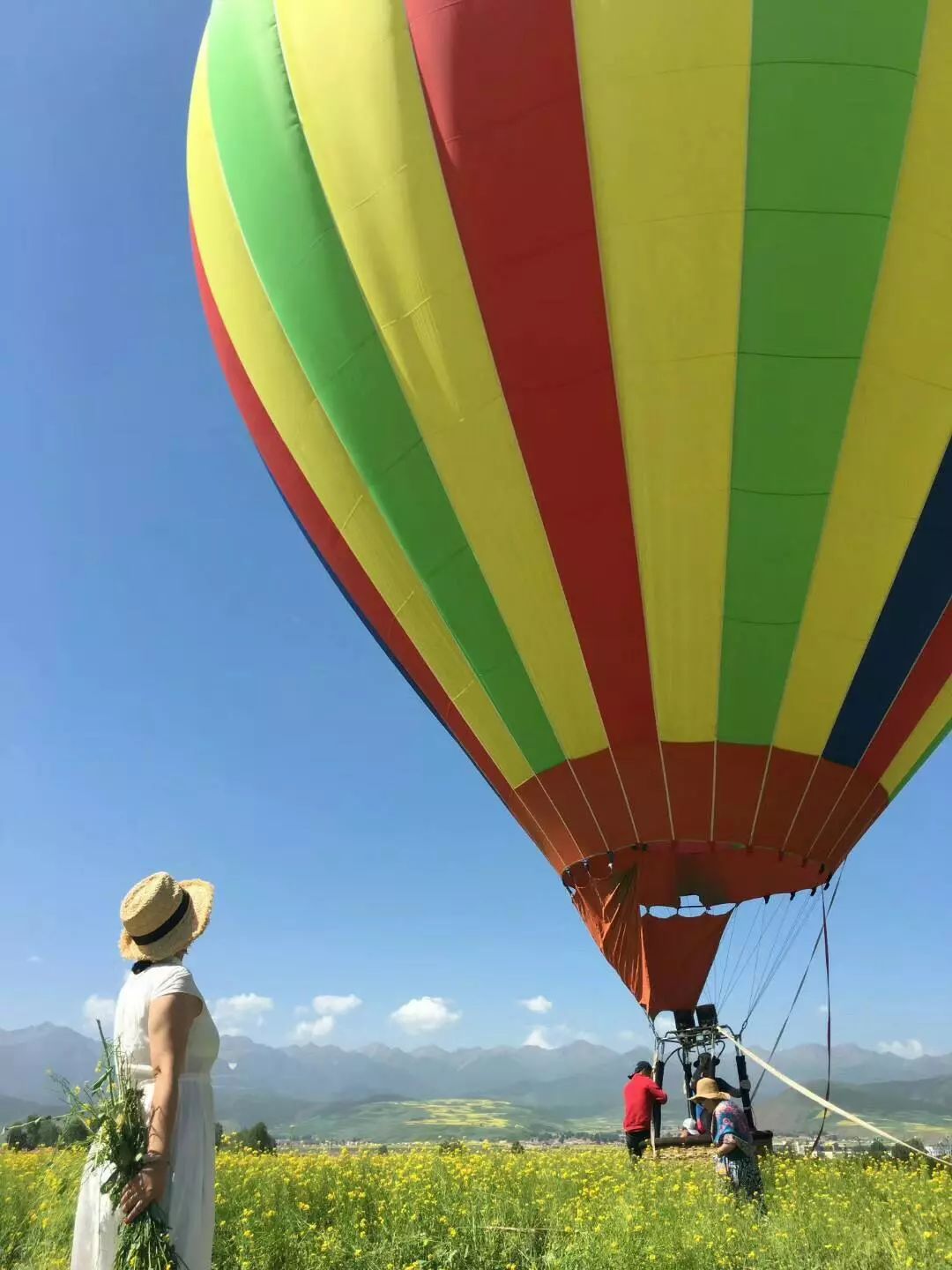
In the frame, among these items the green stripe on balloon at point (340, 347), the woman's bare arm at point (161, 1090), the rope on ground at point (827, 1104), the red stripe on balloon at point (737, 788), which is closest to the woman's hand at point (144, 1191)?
the woman's bare arm at point (161, 1090)

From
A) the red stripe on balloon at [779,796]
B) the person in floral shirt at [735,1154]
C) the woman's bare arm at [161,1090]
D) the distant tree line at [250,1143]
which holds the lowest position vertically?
the distant tree line at [250,1143]

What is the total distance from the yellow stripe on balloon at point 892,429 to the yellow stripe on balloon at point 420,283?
1.85 metres

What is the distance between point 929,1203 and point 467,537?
5.50 m

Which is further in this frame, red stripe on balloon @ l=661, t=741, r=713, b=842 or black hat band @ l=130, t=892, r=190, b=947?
red stripe on balloon @ l=661, t=741, r=713, b=842

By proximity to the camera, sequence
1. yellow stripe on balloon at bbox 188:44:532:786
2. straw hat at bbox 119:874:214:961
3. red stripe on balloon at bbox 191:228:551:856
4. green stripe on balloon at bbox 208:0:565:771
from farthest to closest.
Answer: red stripe on balloon at bbox 191:228:551:856
yellow stripe on balloon at bbox 188:44:532:786
green stripe on balloon at bbox 208:0:565:771
straw hat at bbox 119:874:214:961

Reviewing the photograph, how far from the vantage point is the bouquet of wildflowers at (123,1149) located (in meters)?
2.23

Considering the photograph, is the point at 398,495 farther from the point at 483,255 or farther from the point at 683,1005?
the point at 683,1005

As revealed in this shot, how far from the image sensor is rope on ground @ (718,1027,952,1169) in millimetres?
4820

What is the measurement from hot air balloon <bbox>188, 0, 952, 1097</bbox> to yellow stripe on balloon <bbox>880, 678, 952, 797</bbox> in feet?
0.14

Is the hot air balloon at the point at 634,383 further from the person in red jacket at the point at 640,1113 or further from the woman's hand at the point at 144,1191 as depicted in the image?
the woman's hand at the point at 144,1191

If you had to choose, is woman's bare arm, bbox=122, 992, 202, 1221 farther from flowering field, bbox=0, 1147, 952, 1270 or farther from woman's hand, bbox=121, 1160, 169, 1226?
flowering field, bbox=0, 1147, 952, 1270

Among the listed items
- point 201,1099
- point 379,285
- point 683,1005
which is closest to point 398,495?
point 379,285

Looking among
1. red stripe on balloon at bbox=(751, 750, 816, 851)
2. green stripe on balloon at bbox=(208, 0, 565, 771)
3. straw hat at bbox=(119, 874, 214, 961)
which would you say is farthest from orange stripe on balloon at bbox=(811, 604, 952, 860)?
straw hat at bbox=(119, 874, 214, 961)

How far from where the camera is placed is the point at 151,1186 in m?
2.25
